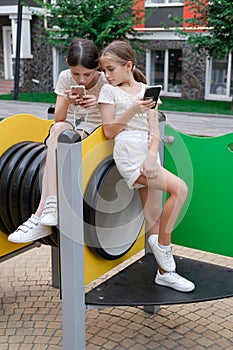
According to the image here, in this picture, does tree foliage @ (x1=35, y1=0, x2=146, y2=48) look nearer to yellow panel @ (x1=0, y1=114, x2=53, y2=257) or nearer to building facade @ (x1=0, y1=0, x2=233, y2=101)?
building facade @ (x1=0, y1=0, x2=233, y2=101)

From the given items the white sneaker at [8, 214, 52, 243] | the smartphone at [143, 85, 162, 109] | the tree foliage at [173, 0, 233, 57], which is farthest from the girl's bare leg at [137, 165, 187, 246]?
the tree foliage at [173, 0, 233, 57]

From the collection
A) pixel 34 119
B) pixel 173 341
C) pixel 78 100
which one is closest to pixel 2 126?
pixel 34 119

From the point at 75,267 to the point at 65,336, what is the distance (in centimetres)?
42

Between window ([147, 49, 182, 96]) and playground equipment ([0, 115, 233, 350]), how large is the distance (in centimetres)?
1608

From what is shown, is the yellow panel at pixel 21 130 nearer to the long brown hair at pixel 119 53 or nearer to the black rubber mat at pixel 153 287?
the long brown hair at pixel 119 53

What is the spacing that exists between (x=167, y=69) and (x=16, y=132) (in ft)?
53.9

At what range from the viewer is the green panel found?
2.96 m

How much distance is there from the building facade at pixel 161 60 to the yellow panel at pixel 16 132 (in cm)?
1426

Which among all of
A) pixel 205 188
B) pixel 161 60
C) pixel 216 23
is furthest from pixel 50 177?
pixel 161 60

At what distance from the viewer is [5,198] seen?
3047 millimetres

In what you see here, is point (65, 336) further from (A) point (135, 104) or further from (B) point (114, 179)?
(A) point (135, 104)

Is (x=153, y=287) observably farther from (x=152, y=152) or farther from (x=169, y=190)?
(x=152, y=152)

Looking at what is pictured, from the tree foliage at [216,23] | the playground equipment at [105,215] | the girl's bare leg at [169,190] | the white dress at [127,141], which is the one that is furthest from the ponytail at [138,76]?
the tree foliage at [216,23]

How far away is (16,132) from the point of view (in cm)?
335
